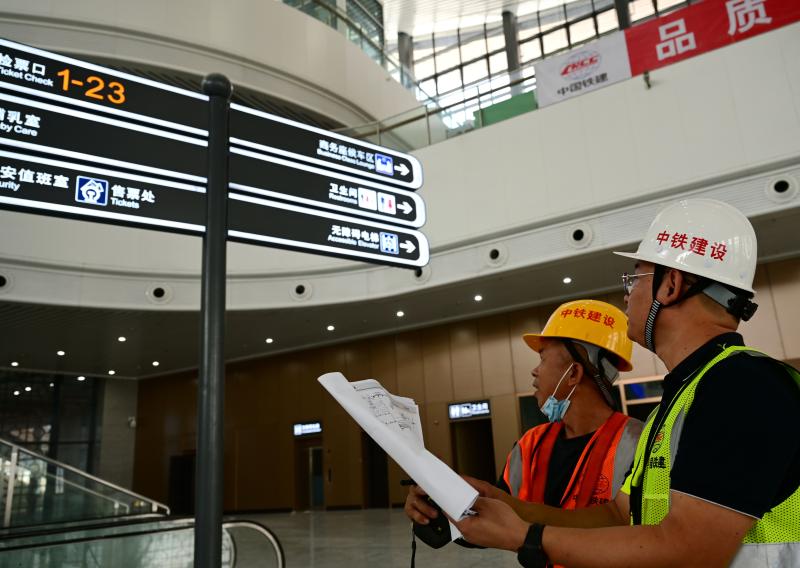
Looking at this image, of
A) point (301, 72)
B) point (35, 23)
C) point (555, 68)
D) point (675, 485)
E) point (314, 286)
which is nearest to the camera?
point (675, 485)

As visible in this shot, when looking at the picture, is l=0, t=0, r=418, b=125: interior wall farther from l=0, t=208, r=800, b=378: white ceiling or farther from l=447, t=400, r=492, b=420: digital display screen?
l=447, t=400, r=492, b=420: digital display screen

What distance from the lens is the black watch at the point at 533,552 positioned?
4.19ft

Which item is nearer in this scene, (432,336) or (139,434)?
(432,336)

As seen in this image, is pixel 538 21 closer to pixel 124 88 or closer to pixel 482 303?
pixel 482 303


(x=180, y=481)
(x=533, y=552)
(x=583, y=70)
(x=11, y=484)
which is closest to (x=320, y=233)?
(x=533, y=552)

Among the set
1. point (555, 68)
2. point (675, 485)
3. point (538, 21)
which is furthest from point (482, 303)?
point (538, 21)

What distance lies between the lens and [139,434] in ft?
71.9

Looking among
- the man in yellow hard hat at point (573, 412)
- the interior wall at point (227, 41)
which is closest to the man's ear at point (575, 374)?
the man in yellow hard hat at point (573, 412)

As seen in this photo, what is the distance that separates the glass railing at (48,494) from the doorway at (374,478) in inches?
330

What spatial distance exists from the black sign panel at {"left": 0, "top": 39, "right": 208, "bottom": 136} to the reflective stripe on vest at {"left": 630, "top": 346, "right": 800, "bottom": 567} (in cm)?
257

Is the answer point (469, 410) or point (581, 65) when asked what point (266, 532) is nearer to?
point (581, 65)

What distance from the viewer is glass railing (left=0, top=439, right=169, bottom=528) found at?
8.08 m

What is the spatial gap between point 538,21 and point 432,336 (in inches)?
678

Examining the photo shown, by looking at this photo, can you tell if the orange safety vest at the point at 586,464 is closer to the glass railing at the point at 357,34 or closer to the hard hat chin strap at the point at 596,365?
the hard hat chin strap at the point at 596,365
